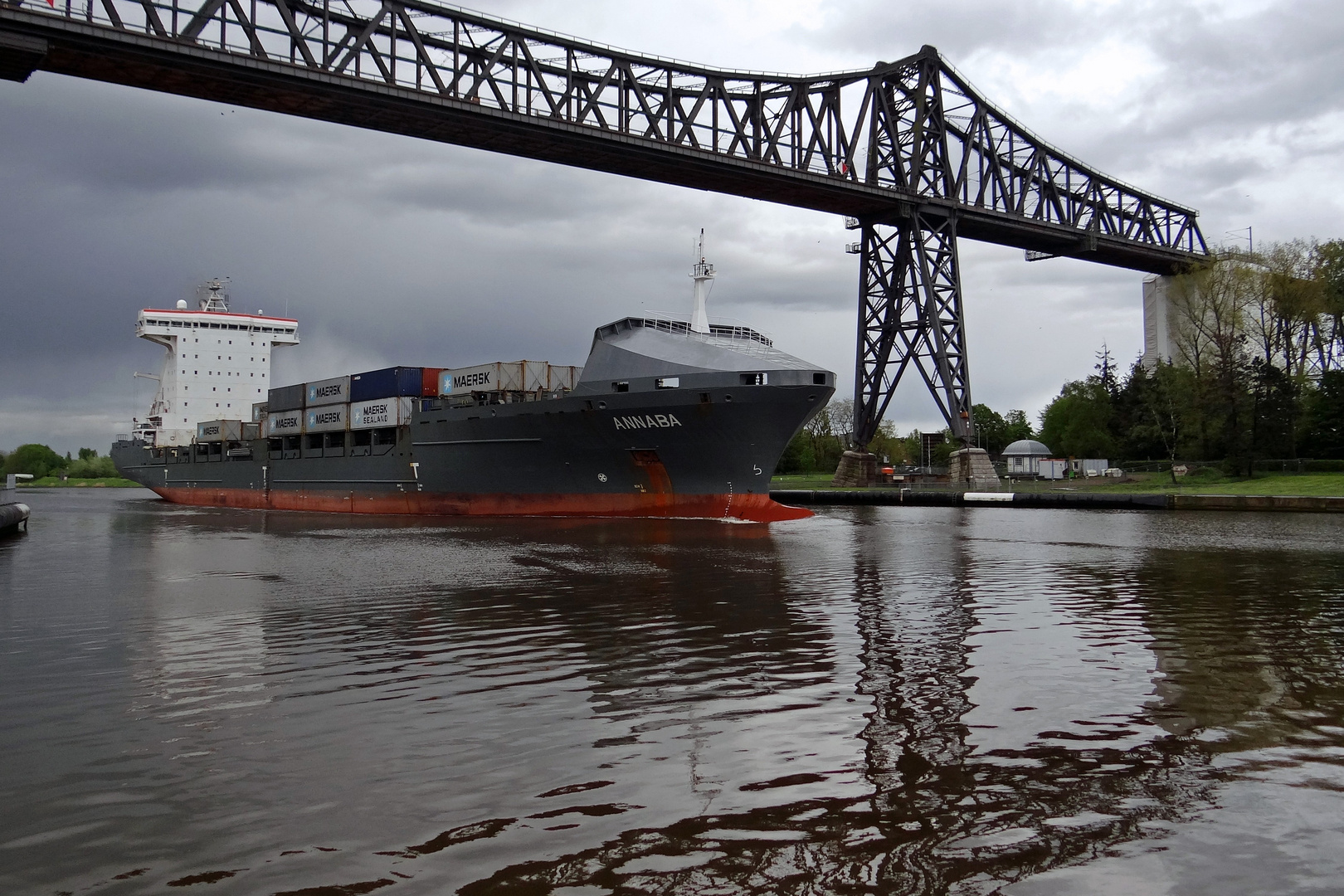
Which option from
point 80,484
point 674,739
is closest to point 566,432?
point 674,739

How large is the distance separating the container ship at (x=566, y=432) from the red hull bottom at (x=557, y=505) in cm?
6

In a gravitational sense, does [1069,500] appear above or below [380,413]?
below

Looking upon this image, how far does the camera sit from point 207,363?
5900 centimetres

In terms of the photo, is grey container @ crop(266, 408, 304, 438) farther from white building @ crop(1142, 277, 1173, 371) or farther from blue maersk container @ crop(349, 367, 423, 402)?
white building @ crop(1142, 277, 1173, 371)

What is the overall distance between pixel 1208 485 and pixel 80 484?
478 ft

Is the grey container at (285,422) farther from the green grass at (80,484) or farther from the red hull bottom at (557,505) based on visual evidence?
the green grass at (80,484)

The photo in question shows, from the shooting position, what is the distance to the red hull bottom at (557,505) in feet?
96.2

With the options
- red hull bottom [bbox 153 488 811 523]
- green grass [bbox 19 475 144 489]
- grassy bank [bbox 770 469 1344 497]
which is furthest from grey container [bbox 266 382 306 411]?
green grass [bbox 19 475 144 489]

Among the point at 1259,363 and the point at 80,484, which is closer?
the point at 1259,363

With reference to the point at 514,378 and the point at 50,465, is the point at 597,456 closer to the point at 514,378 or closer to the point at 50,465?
the point at 514,378

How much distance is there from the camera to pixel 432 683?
791cm

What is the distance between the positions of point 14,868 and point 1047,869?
16.1ft

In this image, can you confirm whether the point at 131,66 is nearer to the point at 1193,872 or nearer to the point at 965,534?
the point at 965,534

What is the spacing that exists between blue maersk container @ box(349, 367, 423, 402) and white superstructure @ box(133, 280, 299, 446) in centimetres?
2290
